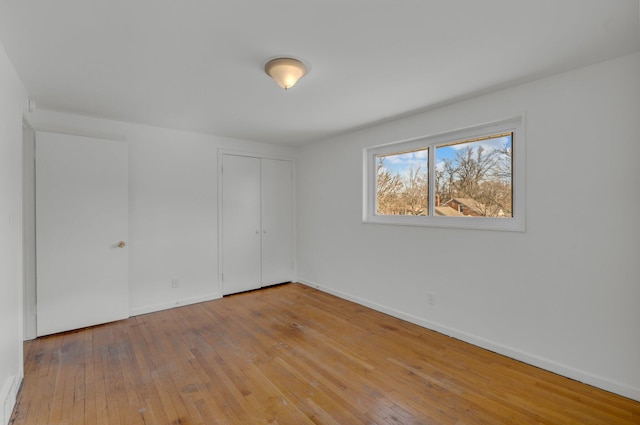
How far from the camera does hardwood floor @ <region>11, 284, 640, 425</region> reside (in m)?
1.89

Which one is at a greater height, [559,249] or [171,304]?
[559,249]

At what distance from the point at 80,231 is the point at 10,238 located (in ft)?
4.34

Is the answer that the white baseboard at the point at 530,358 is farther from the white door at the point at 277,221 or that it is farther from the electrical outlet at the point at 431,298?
the white door at the point at 277,221

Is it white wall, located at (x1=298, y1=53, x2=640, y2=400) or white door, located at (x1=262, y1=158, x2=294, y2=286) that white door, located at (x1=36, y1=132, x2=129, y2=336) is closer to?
white door, located at (x1=262, y1=158, x2=294, y2=286)

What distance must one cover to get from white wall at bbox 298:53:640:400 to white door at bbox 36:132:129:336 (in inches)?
130

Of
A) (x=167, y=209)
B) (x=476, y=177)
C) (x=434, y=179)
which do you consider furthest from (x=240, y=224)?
(x=476, y=177)

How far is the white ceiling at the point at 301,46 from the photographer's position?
5.16 feet

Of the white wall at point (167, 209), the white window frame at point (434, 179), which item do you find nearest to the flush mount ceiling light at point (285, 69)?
the white window frame at point (434, 179)

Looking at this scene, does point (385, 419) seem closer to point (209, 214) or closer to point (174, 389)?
point (174, 389)

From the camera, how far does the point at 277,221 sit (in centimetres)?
499

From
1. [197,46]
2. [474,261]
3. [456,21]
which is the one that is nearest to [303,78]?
[197,46]

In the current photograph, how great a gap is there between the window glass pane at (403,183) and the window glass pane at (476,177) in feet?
0.63

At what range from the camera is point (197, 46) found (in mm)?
1917

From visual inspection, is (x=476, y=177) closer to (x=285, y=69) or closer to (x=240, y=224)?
(x=285, y=69)
